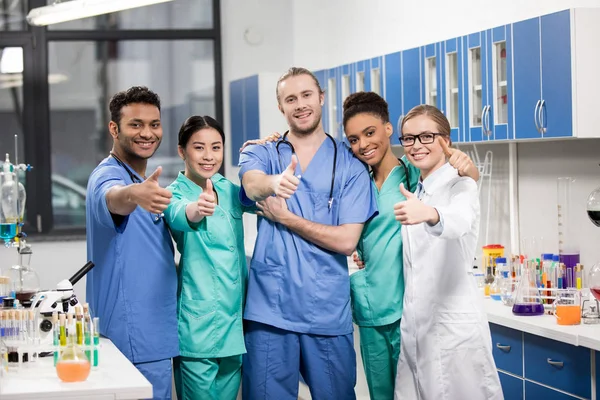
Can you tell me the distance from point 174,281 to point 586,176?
1.92 m

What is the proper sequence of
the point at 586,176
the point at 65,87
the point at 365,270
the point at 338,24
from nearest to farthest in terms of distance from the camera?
the point at 365,270, the point at 586,176, the point at 338,24, the point at 65,87

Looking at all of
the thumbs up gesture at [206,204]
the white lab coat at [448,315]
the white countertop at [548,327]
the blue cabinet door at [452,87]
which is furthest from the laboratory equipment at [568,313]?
the thumbs up gesture at [206,204]

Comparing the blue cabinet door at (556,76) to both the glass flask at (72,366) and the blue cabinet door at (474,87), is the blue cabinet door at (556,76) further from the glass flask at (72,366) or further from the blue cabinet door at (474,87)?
the glass flask at (72,366)

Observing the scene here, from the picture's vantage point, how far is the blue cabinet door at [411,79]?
14.8ft

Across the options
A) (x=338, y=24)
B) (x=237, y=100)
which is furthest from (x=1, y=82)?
(x=338, y=24)

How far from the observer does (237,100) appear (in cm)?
691

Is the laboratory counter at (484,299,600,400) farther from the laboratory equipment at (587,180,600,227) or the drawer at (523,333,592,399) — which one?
the laboratory equipment at (587,180,600,227)

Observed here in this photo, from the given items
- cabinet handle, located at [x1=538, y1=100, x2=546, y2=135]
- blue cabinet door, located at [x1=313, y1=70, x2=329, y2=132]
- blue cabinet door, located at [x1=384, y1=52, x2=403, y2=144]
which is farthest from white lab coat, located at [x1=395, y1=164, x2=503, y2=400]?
blue cabinet door, located at [x1=313, y1=70, x2=329, y2=132]

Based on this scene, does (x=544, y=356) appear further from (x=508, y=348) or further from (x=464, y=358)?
(x=464, y=358)

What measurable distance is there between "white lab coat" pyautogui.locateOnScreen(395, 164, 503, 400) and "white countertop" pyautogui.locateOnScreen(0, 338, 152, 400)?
918 mm

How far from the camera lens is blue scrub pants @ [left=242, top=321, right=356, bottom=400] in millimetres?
2902

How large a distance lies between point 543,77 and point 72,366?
216 cm

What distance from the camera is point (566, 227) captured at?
13.0ft

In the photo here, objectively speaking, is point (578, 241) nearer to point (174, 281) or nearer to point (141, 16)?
point (174, 281)
